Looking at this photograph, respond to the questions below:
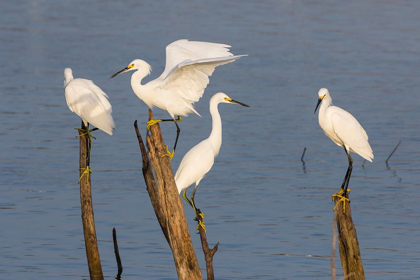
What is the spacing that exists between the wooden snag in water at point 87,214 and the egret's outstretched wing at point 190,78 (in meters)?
1.17

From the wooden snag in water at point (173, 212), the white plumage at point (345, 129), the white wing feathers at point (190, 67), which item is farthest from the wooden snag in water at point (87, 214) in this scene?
the white plumage at point (345, 129)

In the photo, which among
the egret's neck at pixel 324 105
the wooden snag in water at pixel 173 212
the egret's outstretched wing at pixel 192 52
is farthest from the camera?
the egret's neck at pixel 324 105

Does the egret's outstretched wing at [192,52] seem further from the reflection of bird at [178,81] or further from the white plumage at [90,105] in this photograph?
the white plumage at [90,105]

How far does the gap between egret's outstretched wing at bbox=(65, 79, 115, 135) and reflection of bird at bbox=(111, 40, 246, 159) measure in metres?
0.99

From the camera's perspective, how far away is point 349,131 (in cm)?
957

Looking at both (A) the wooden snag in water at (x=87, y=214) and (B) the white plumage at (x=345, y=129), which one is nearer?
(A) the wooden snag in water at (x=87, y=214)

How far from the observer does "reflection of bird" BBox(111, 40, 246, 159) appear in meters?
8.49

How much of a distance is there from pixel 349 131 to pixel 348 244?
210 centimetres

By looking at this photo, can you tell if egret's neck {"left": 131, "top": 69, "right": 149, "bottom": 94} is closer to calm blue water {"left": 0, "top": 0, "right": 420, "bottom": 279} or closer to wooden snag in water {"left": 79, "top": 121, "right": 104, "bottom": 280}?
wooden snag in water {"left": 79, "top": 121, "right": 104, "bottom": 280}

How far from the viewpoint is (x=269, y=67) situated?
2344 cm

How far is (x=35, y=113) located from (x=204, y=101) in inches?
158

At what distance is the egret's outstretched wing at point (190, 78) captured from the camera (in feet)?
26.6

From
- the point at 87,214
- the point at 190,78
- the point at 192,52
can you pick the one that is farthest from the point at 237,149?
the point at 190,78

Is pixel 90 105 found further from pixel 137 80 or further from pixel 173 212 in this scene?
pixel 173 212
